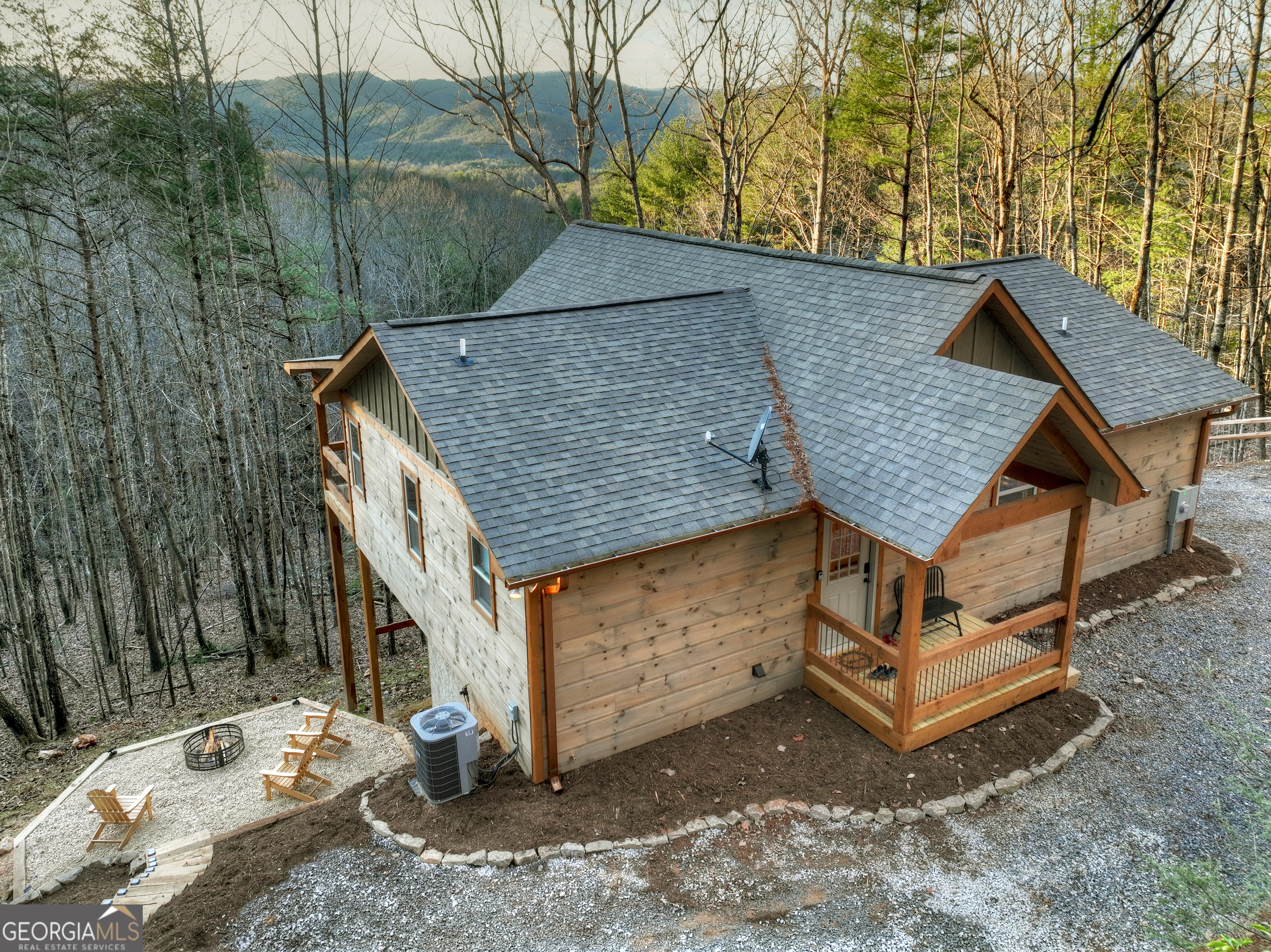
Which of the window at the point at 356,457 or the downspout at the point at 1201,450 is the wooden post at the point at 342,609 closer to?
the window at the point at 356,457

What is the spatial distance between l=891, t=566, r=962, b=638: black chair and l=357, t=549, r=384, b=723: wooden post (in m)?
7.97

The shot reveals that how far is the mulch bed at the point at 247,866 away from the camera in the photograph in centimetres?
637

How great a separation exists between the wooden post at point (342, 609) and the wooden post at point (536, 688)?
7198 millimetres

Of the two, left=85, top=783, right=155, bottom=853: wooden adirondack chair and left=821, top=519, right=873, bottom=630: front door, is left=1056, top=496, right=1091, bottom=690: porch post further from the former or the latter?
left=85, top=783, right=155, bottom=853: wooden adirondack chair

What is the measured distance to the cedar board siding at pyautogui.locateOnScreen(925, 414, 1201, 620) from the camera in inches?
398

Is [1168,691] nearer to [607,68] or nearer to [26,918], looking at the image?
[26,918]

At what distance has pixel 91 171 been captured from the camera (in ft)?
40.0

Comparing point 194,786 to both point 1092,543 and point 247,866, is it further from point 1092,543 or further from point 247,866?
point 1092,543

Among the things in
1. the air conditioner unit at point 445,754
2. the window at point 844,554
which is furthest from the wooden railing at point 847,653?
→ the air conditioner unit at point 445,754

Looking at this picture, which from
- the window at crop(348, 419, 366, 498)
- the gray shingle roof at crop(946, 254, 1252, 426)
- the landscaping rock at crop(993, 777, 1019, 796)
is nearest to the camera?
the landscaping rock at crop(993, 777, 1019, 796)

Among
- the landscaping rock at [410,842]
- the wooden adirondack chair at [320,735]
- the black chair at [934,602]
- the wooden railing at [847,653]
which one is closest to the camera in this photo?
the landscaping rock at [410,842]

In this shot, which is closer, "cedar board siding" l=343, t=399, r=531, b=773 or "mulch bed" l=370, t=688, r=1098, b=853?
"mulch bed" l=370, t=688, r=1098, b=853

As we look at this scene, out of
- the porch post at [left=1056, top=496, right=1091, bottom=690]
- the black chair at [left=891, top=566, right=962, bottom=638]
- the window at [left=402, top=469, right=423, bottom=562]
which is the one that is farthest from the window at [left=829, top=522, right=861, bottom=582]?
the window at [left=402, top=469, right=423, bottom=562]

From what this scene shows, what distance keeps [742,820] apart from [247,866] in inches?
176
